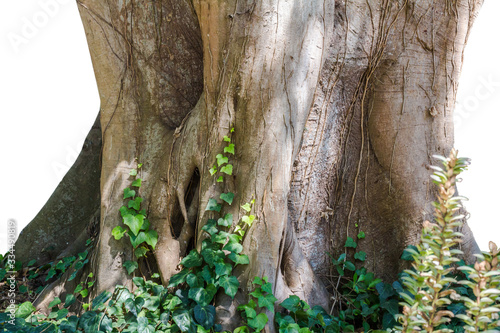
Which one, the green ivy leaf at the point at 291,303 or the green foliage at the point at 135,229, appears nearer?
the green ivy leaf at the point at 291,303

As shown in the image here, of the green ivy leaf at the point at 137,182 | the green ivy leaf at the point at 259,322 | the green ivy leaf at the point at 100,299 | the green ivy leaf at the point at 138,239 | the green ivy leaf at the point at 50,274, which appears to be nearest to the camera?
the green ivy leaf at the point at 259,322

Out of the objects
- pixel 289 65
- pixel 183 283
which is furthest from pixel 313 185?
pixel 183 283

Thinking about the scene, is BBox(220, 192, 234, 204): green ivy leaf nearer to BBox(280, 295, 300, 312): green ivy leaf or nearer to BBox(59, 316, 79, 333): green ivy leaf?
BBox(280, 295, 300, 312): green ivy leaf

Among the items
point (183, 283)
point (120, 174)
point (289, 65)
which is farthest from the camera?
point (120, 174)

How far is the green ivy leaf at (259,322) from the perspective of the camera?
2523mm

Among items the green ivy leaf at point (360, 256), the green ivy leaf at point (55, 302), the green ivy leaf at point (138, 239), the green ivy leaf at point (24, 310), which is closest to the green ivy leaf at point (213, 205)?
the green ivy leaf at point (138, 239)

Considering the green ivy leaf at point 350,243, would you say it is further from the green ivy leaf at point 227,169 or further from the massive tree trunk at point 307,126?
the green ivy leaf at point 227,169

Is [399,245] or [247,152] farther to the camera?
[399,245]

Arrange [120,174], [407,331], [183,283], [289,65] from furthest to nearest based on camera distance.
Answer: [120,174]
[183,283]
[289,65]
[407,331]

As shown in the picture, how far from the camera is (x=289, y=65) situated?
2615 mm

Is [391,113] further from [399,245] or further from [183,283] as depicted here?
[183,283]

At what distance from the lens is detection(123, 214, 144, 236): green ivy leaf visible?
Result: 292 cm

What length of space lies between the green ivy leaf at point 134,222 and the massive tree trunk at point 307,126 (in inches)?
4.3

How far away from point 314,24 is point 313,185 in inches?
47.1
